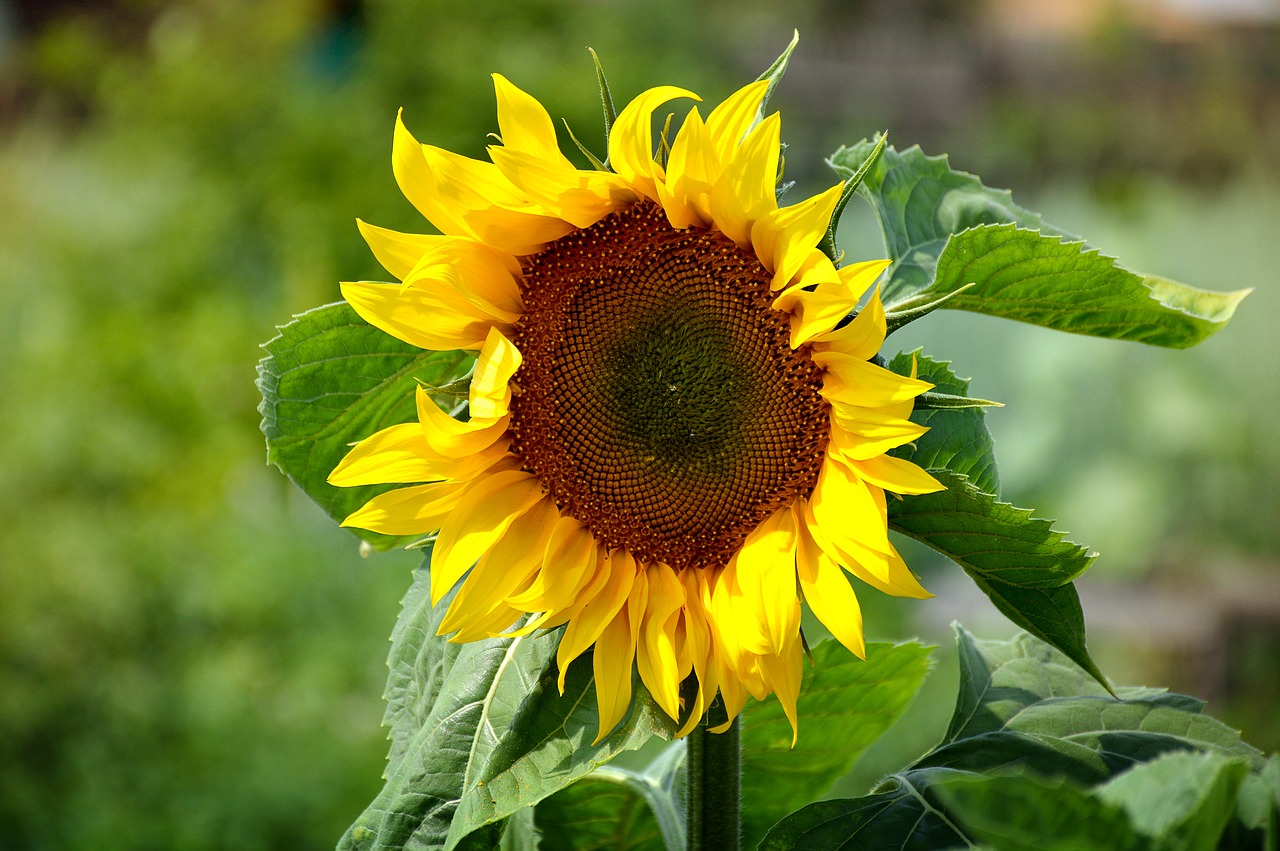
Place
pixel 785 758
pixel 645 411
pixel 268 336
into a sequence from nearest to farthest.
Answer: pixel 645 411, pixel 785 758, pixel 268 336

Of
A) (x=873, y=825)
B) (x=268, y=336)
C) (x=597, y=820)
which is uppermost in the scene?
(x=873, y=825)

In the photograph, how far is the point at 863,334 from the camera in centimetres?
53

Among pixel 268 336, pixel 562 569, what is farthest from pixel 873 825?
pixel 268 336

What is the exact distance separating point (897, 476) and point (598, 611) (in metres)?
0.15

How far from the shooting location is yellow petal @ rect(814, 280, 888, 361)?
1.71 feet

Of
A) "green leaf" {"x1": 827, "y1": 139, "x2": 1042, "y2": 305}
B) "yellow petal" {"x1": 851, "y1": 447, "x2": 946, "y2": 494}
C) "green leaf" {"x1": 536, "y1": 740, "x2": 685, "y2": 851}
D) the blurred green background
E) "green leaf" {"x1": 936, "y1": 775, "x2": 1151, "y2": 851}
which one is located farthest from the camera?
the blurred green background

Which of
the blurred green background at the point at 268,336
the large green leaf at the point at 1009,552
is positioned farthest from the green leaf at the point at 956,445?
the blurred green background at the point at 268,336

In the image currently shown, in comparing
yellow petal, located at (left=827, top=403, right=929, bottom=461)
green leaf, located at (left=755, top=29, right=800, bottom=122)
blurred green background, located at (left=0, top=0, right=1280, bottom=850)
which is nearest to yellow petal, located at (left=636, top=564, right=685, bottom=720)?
yellow petal, located at (left=827, top=403, right=929, bottom=461)

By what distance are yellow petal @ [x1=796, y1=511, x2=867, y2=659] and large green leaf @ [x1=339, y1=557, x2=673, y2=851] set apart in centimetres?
8

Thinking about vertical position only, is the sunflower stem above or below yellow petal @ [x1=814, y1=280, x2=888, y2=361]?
below

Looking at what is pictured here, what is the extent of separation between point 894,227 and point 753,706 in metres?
0.28

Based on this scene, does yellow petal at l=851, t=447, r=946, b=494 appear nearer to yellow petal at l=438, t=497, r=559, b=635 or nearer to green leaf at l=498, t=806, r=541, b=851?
yellow petal at l=438, t=497, r=559, b=635

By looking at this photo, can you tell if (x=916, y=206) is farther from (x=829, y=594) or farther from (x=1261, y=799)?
(x=1261, y=799)

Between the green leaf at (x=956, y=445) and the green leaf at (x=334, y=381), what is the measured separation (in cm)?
22
